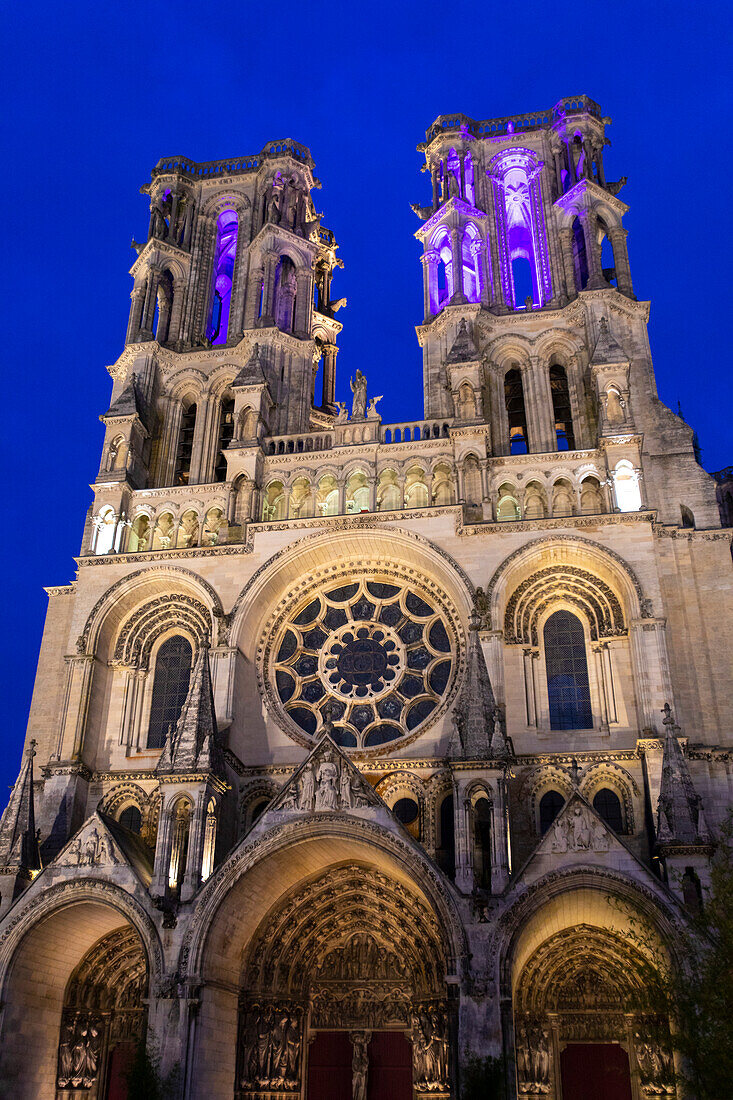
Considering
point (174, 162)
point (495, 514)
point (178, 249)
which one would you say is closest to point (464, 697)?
point (495, 514)

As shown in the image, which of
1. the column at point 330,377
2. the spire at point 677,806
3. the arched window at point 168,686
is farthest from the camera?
the column at point 330,377

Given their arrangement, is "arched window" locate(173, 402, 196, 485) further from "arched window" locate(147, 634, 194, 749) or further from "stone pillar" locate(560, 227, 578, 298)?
"stone pillar" locate(560, 227, 578, 298)

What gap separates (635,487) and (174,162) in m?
22.1

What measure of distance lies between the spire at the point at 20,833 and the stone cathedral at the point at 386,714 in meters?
0.06

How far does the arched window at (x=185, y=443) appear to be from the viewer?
32.5 m

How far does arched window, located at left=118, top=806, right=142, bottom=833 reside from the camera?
83.7 ft

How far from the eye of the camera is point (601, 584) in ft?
84.8

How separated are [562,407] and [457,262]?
5.86 meters

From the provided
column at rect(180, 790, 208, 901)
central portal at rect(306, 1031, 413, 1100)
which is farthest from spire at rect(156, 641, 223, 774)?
central portal at rect(306, 1031, 413, 1100)

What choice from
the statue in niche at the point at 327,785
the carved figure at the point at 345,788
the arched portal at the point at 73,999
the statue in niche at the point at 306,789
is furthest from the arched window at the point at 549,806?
the arched portal at the point at 73,999

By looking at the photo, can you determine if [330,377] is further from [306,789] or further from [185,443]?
[306,789]

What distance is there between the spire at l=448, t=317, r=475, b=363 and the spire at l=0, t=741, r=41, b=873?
1593cm

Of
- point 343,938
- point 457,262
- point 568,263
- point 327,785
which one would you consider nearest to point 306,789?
point 327,785

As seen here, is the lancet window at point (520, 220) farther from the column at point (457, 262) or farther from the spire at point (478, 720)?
the spire at point (478, 720)
